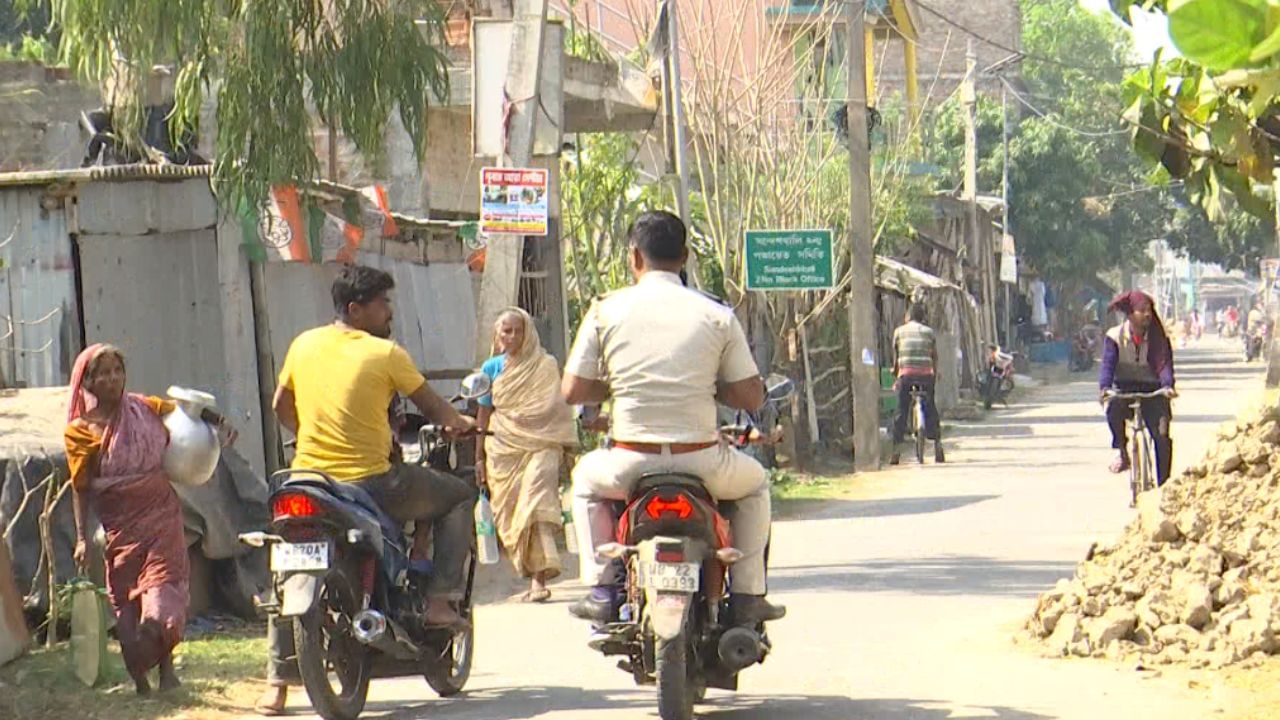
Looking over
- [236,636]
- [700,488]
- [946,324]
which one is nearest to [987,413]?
[946,324]

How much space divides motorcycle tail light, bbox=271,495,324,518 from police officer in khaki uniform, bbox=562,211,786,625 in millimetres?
977

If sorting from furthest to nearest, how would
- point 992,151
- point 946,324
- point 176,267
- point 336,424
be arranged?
point 992,151 → point 946,324 → point 176,267 → point 336,424

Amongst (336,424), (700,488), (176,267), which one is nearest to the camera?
(700,488)

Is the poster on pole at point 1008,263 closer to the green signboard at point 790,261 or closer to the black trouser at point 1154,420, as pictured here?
the green signboard at point 790,261

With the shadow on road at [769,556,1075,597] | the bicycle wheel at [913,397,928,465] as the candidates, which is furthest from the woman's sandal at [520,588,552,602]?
the bicycle wheel at [913,397,928,465]

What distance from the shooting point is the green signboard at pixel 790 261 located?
23.4 m

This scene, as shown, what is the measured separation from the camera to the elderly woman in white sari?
12.9 meters

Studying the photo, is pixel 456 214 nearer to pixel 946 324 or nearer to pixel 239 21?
pixel 239 21

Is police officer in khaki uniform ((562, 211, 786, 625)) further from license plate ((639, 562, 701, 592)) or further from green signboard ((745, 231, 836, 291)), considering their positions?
green signboard ((745, 231, 836, 291))

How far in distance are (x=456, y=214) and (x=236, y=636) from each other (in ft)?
36.5

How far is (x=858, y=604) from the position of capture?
11.7m

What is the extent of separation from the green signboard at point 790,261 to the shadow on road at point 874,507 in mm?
3838

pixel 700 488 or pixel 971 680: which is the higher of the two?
pixel 700 488

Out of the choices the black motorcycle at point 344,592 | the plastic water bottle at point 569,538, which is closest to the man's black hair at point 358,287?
the black motorcycle at point 344,592
